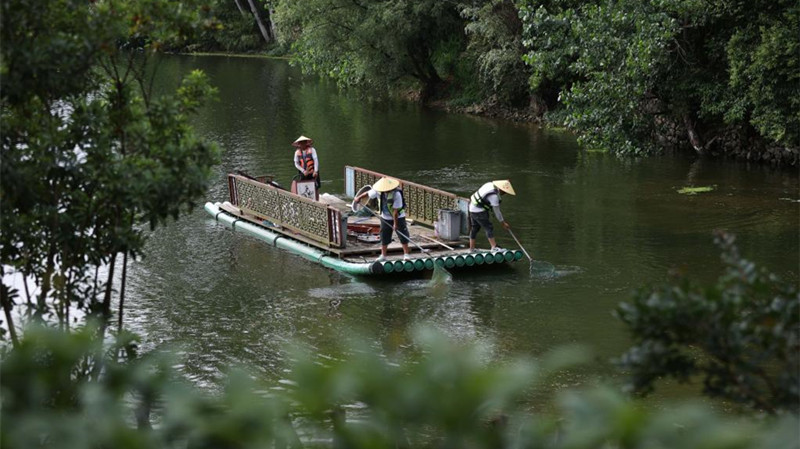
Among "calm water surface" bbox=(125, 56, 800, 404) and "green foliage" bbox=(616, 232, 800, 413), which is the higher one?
"green foliage" bbox=(616, 232, 800, 413)

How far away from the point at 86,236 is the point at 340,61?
109ft

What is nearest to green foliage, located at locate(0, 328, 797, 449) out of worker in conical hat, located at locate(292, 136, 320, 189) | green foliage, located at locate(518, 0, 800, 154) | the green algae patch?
worker in conical hat, located at locate(292, 136, 320, 189)

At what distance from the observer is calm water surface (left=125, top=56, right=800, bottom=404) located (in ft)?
51.5

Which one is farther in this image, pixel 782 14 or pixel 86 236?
pixel 782 14

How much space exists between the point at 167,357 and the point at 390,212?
1507cm

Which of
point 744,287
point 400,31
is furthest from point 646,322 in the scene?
point 400,31

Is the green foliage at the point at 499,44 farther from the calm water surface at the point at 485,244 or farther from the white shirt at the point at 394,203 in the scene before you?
the white shirt at the point at 394,203

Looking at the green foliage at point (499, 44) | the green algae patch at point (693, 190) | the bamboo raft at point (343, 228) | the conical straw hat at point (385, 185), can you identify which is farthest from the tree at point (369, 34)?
the conical straw hat at point (385, 185)

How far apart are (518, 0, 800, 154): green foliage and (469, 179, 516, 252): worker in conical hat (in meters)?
8.19

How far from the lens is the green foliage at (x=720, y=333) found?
596 cm

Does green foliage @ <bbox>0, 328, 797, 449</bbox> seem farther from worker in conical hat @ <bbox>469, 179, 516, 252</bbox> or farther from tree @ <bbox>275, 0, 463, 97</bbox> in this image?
tree @ <bbox>275, 0, 463, 97</bbox>

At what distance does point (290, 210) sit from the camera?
20703mm

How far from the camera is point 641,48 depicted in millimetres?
25406

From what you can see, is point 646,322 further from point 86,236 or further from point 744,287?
point 86,236
